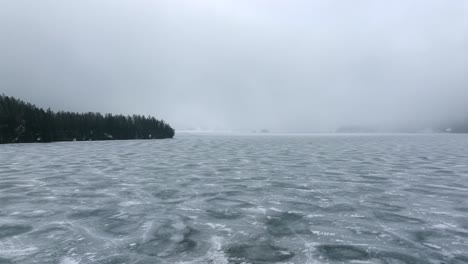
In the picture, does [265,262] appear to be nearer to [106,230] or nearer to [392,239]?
[392,239]

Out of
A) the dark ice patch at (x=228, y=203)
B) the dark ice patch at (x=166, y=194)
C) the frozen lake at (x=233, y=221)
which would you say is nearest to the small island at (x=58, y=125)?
the frozen lake at (x=233, y=221)

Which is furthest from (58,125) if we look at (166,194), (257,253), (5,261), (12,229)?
(257,253)

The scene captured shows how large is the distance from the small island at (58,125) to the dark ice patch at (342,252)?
83955 mm

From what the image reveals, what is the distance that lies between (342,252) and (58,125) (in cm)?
9614

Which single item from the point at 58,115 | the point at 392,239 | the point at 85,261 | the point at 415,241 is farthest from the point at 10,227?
the point at 58,115

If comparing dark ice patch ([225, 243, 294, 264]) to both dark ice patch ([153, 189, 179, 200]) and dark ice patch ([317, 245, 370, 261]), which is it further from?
dark ice patch ([153, 189, 179, 200])

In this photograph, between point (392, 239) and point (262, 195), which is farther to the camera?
point (262, 195)

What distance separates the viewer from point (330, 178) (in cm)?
1741

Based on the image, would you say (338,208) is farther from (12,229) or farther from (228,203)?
(12,229)

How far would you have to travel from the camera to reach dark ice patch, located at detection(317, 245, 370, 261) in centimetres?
650

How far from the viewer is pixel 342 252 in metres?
6.80

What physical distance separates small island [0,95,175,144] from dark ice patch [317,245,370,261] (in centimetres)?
8395

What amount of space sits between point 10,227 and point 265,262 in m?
7.61

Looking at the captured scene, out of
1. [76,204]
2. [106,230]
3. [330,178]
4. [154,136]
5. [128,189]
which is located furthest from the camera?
[154,136]
